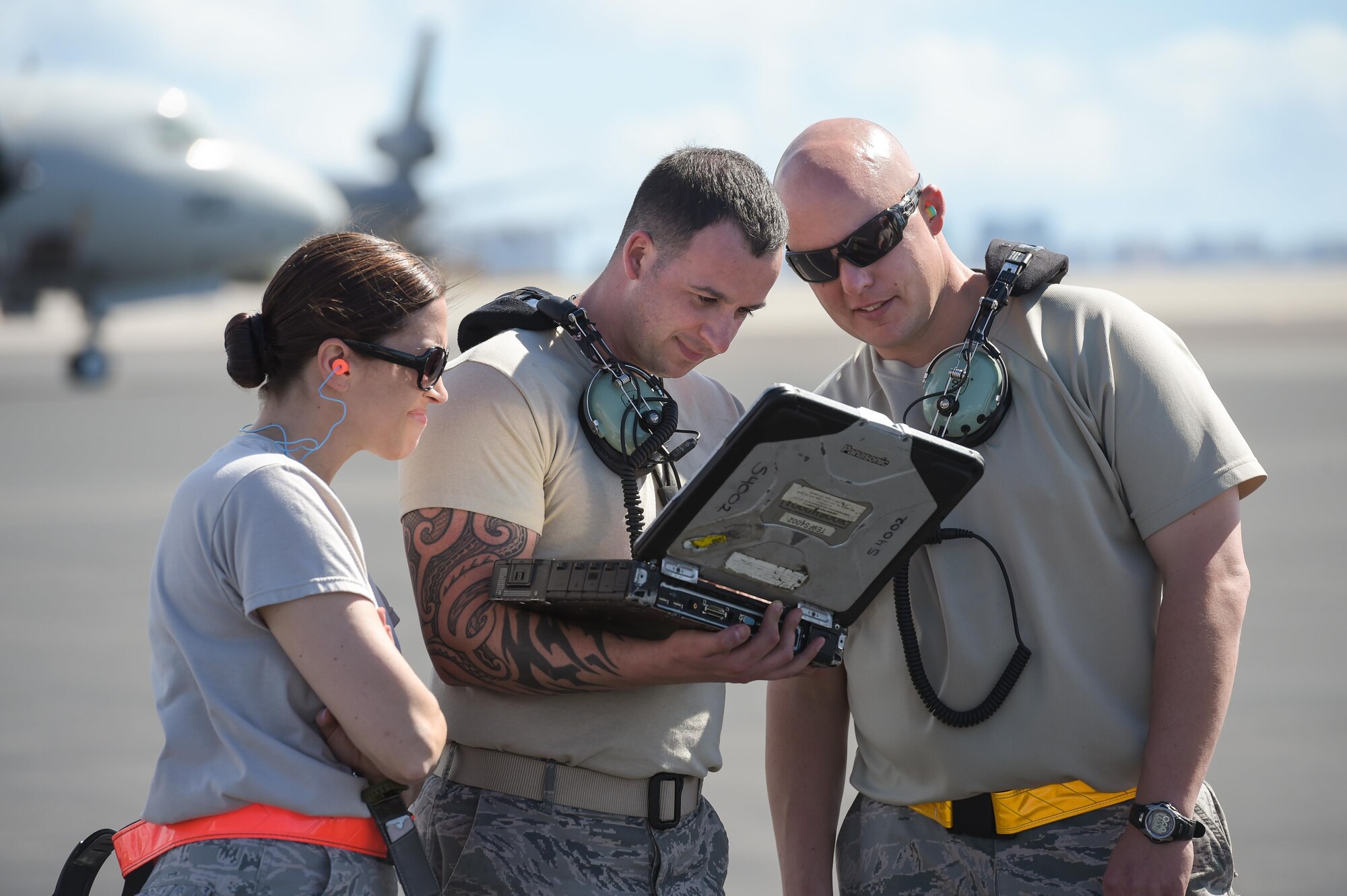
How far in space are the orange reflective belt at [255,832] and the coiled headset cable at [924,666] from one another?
126 cm

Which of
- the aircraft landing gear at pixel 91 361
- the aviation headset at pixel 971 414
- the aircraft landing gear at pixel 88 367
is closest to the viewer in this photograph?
the aviation headset at pixel 971 414

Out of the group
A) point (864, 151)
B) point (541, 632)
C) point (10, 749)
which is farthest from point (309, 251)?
point (10, 749)

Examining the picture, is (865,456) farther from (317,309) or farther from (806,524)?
(317,309)

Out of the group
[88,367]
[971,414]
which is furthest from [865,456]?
[88,367]

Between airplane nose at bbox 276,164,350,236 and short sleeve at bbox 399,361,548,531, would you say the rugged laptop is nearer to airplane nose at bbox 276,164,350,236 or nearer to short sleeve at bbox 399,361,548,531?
short sleeve at bbox 399,361,548,531

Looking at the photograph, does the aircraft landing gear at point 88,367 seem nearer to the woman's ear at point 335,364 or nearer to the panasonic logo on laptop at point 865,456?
the woman's ear at point 335,364

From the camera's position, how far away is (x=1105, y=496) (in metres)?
2.81

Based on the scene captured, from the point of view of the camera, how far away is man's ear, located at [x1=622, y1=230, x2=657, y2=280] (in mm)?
2961

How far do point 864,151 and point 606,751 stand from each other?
5.18 feet

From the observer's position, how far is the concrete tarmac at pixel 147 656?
5762 millimetres

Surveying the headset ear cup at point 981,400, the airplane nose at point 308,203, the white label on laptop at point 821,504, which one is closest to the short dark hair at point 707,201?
the headset ear cup at point 981,400

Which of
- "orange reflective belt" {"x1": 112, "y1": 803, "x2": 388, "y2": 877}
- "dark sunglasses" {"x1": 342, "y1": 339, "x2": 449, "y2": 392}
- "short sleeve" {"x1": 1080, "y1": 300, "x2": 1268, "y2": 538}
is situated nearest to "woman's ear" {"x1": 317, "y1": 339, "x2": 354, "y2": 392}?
"dark sunglasses" {"x1": 342, "y1": 339, "x2": 449, "y2": 392}

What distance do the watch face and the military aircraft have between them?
24258 millimetres

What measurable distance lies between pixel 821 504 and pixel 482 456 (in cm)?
75
